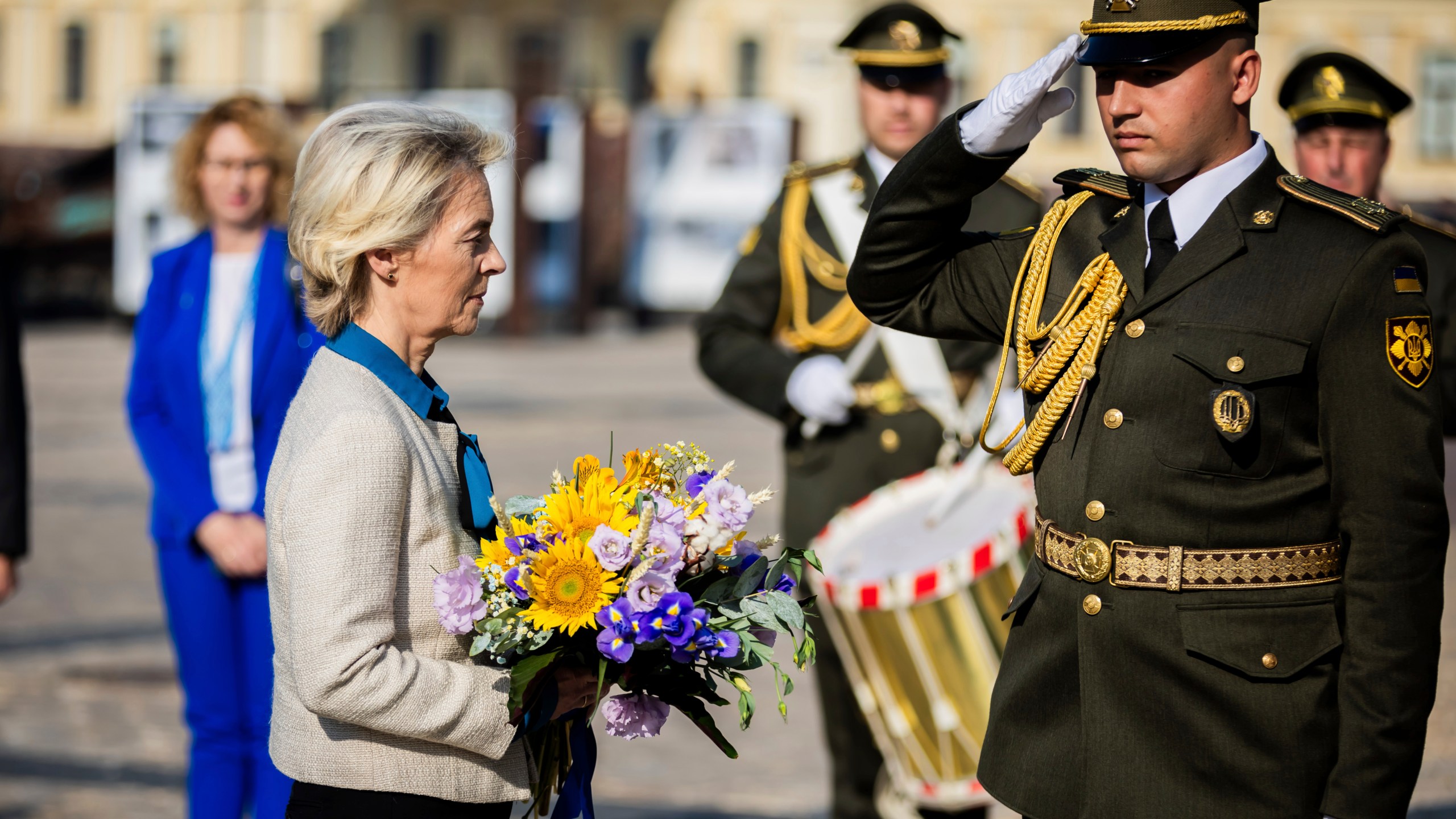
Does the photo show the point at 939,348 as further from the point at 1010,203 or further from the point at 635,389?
the point at 635,389

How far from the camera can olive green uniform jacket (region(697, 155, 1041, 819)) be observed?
14.4 feet

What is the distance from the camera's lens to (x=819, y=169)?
15.3 ft

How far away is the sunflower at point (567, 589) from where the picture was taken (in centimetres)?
233

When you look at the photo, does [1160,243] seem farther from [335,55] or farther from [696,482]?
[335,55]

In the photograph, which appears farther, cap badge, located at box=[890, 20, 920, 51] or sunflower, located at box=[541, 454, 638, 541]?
cap badge, located at box=[890, 20, 920, 51]

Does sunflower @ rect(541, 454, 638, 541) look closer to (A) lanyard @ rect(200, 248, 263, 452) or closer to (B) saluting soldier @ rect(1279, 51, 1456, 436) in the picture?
(A) lanyard @ rect(200, 248, 263, 452)

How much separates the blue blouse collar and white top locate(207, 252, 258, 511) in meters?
1.76

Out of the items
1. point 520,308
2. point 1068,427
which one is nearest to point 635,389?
point 520,308

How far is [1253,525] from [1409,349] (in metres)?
0.33

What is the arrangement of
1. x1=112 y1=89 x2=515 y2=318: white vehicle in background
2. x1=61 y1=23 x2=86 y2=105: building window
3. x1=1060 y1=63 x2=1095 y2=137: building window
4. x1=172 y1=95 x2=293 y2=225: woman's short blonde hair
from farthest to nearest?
1. x1=61 y1=23 x2=86 y2=105: building window
2. x1=1060 y1=63 x2=1095 y2=137: building window
3. x1=112 y1=89 x2=515 y2=318: white vehicle in background
4. x1=172 y1=95 x2=293 y2=225: woman's short blonde hair

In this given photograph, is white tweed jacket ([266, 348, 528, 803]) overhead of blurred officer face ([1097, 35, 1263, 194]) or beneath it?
beneath

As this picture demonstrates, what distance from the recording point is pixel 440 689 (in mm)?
2434

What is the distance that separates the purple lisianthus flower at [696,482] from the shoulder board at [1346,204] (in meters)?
0.98

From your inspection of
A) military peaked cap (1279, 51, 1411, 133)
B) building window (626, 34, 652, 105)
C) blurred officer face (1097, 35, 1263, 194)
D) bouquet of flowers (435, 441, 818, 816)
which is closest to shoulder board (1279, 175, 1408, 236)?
blurred officer face (1097, 35, 1263, 194)
